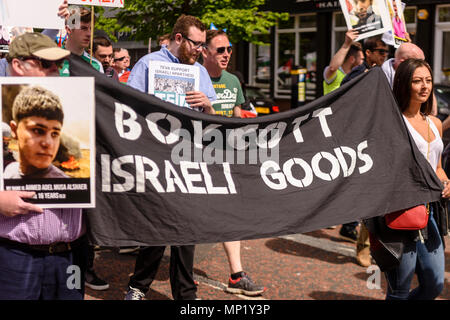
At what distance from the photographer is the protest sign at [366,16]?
5.79m

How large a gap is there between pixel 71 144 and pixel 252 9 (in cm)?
1463

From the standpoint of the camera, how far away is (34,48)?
2.87 metres

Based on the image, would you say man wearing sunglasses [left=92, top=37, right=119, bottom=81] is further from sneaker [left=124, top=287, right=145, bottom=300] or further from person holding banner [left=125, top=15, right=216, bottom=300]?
sneaker [left=124, top=287, right=145, bottom=300]

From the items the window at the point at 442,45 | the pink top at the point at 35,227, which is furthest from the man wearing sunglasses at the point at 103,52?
the window at the point at 442,45

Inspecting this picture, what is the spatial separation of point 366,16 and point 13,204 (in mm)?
4110

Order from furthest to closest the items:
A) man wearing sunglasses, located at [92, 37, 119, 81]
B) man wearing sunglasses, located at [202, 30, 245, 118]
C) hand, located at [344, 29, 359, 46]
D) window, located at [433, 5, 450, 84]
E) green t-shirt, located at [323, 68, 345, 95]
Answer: window, located at [433, 5, 450, 84] < green t-shirt, located at [323, 68, 345, 95] < man wearing sunglasses, located at [92, 37, 119, 81] < hand, located at [344, 29, 359, 46] < man wearing sunglasses, located at [202, 30, 245, 118]

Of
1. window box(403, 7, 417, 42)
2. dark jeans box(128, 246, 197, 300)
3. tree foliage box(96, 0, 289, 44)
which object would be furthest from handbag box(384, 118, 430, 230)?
window box(403, 7, 417, 42)

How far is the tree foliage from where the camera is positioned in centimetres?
1641

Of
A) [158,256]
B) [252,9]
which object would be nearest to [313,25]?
[252,9]

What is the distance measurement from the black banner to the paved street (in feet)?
4.92

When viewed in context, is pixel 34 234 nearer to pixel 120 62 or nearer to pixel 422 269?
pixel 422 269

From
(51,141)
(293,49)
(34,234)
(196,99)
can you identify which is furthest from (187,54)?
(293,49)

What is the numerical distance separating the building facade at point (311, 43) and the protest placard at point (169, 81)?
1531cm

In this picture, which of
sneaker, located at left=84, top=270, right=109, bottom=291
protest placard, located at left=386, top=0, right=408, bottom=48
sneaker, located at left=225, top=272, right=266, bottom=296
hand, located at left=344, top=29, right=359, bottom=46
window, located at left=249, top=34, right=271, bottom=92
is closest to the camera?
sneaker, located at left=225, top=272, right=266, bottom=296
